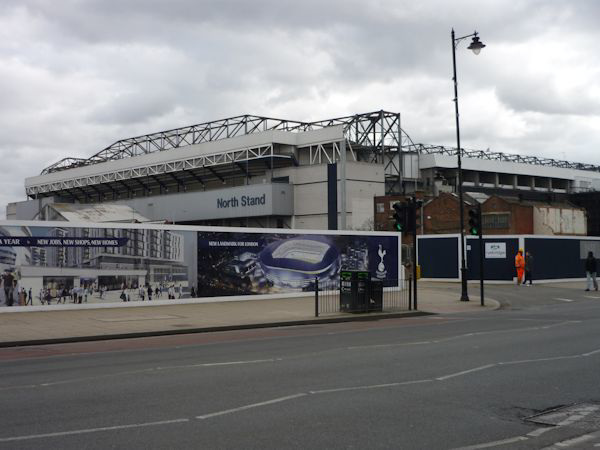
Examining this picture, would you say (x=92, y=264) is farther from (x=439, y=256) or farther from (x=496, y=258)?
(x=496, y=258)

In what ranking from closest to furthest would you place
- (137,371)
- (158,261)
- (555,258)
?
(137,371) → (158,261) → (555,258)

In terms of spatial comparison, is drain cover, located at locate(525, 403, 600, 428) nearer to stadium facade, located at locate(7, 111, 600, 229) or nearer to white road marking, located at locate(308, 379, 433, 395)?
white road marking, located at locate(308, 379, 433, 395)

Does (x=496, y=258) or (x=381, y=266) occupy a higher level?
(x=496, y=258)

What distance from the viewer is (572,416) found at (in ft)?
26.5

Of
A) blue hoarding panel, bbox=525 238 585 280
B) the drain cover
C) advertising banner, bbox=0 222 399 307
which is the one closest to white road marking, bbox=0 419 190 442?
the drain cover

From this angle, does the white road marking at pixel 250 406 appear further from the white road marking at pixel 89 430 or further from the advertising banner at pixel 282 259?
the advertising banner at pixel 282 259

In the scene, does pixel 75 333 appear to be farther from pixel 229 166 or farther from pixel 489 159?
pixel 489 159

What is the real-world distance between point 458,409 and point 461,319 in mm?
13571

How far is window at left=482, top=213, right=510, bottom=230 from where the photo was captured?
63562 mm

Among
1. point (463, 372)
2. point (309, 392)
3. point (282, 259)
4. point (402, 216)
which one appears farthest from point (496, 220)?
point (309, 392)

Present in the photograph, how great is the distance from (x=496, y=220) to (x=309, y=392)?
5818 cm

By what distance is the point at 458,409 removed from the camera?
838 cm

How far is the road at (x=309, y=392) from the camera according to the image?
7.08m

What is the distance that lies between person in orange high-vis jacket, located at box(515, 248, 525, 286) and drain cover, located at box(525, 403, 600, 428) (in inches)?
1109
